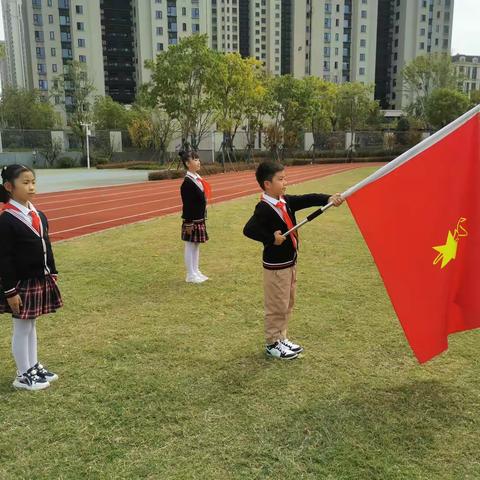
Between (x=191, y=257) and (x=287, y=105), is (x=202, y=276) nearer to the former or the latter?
(x=191, y=257)

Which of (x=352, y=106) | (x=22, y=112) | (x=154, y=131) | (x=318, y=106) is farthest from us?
(x=22, y=112)

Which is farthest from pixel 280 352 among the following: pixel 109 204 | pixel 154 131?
pixel 154 131

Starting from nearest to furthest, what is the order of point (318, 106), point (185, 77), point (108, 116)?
point (185, 77)
point (318, 106)
point (108, 116)

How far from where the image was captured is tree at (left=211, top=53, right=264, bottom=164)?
25.3 meters

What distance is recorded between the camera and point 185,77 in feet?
77.6

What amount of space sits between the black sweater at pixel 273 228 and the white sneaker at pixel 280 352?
25.6 inches

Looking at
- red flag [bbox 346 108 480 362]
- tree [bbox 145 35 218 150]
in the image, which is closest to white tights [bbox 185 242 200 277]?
red flag [bbox 346 108 480 362]

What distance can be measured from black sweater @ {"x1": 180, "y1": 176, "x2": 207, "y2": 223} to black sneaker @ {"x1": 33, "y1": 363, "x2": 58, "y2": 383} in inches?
113

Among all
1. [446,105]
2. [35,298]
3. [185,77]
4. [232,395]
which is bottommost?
[232,395]

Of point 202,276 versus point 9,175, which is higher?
point 9,175

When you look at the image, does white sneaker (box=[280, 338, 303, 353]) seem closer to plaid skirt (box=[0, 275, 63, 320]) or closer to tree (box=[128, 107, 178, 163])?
plaid skirt (box=[0, 275, 63, 320])

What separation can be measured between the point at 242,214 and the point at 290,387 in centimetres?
826

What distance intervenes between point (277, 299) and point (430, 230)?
3.96 ft

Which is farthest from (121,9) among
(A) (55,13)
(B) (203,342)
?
(B) (203,342)
